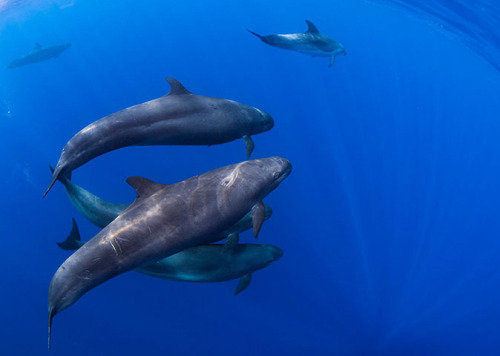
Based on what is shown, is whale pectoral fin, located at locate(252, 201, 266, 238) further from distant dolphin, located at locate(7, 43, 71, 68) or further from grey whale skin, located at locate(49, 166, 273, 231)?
distant dolphin, located at locate(7, 43, 71, 68)

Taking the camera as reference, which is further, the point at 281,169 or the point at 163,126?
the point at 163,126

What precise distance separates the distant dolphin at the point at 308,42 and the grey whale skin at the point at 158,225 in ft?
23.4

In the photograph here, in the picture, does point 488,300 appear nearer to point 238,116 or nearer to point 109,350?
point 238,116

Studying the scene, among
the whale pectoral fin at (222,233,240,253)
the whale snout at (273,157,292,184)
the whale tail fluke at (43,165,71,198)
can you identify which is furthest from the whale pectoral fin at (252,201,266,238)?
the whale tail fluke at (43,165,71,198)

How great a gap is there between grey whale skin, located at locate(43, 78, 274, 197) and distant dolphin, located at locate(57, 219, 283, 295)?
2.31 metres

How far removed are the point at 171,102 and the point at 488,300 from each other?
15193 mm

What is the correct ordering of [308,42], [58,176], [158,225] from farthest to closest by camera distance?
1. [308,42]
2. [58,176]
3. [158,225]

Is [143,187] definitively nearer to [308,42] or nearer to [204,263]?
[204,263]

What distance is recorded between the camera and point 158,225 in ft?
14.5

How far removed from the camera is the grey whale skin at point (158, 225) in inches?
162

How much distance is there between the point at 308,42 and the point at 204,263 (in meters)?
9.14

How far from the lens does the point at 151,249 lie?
14.3 feet

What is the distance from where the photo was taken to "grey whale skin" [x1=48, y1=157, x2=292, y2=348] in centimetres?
411

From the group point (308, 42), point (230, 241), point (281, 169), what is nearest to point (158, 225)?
point (230, 241)
